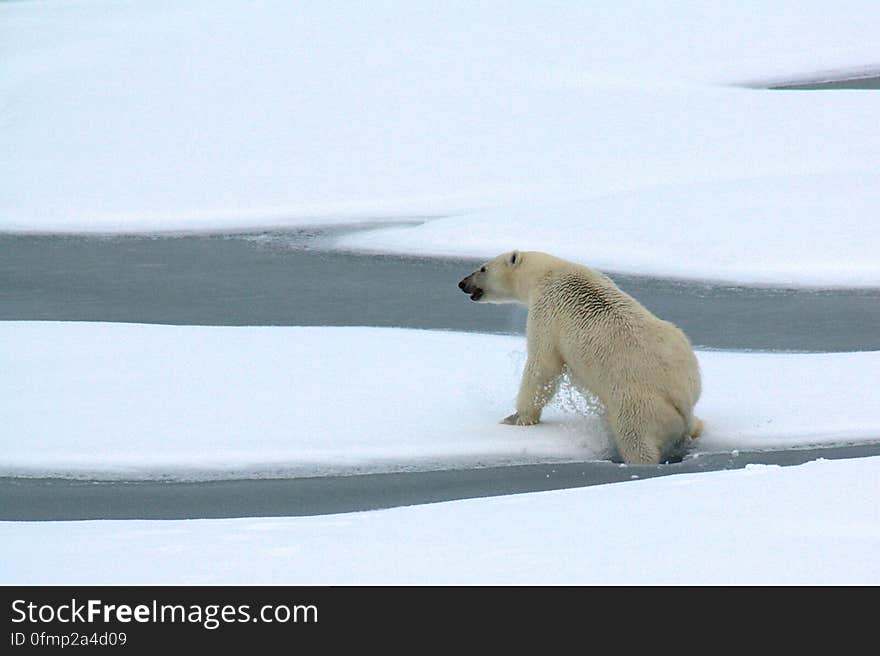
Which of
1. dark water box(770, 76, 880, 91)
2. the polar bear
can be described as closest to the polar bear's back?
the polar bear

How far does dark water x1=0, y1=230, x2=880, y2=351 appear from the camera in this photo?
7.39 metres

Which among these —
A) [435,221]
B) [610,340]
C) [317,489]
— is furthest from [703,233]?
[317,489]

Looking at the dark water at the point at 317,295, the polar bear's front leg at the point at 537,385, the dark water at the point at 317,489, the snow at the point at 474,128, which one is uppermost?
the snow at the point at 474,128

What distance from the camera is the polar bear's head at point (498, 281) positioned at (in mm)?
5863

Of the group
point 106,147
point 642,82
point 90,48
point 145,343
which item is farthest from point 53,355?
point 90,48

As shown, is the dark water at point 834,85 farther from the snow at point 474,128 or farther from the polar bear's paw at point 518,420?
the polar bear's paw at point 518,420

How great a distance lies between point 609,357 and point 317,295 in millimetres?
3521

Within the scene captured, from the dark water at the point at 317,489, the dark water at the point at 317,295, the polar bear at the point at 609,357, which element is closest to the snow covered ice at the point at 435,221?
the dark water at the point at 317,489

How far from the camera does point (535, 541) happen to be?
3689 mm

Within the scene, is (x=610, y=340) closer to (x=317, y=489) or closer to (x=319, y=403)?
(x=317, y=489)

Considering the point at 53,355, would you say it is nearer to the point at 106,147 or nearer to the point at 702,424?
the point at 702,424

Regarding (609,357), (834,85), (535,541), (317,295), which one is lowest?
(535,541)

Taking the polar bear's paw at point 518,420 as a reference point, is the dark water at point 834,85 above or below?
above

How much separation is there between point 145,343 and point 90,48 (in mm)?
10557
